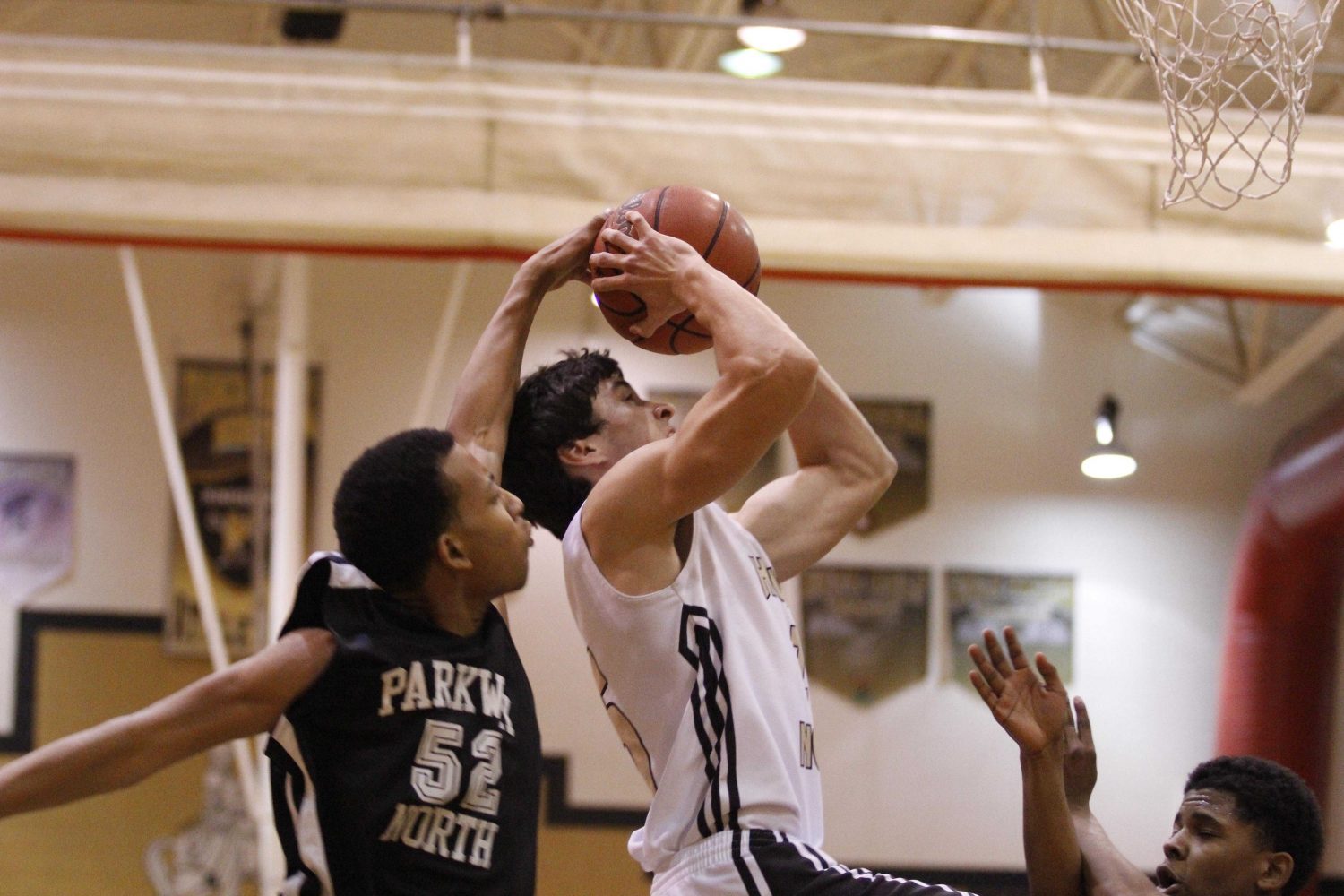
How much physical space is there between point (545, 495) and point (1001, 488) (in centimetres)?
798

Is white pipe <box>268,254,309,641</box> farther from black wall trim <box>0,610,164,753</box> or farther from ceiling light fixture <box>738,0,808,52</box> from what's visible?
black wall trim <box>0,610,164,753</box>

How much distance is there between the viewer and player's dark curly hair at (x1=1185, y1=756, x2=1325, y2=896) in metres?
2.96

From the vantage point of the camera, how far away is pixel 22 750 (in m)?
9.22

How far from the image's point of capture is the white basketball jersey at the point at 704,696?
257 centimetres

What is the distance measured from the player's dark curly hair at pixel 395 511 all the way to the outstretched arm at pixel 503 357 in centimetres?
33

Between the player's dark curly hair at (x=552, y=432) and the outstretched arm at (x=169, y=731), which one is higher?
the player's dark curly hair at (x=552, y=432)

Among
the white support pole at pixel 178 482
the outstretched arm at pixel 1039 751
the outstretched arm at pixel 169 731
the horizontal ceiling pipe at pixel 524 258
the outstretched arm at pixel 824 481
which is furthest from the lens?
the white support pole at pixel 178 482

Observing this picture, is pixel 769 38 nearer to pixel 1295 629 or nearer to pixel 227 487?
pixel 227 487

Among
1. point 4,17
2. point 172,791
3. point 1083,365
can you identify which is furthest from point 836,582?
point 4,17

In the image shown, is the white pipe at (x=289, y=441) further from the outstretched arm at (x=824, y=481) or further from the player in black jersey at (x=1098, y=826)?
the player in black jersey at (x=1098, y=826)

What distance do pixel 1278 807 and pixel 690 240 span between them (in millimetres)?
1614

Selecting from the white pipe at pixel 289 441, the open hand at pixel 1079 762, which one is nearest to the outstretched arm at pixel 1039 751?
the open hand at pixel 1079 762

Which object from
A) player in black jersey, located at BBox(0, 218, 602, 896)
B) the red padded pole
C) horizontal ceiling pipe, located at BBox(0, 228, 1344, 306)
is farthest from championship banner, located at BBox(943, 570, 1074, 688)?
player in black jersey, located at BBox(0, 218, 602, 896)

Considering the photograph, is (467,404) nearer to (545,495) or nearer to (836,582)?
(545,495)
